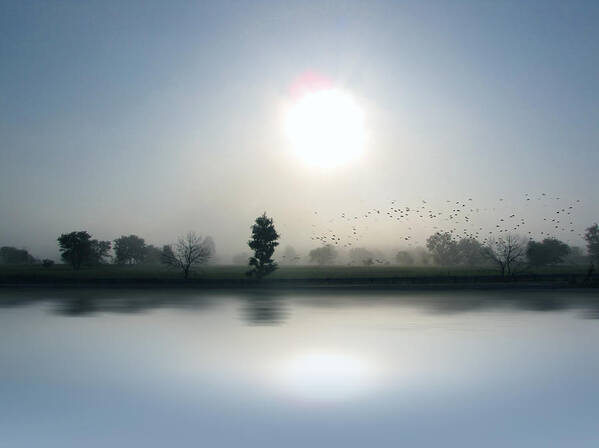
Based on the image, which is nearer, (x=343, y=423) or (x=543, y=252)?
(x=343, y=423)

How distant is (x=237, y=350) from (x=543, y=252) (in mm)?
114723

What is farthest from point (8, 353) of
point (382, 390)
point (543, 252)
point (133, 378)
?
point (543, 252)

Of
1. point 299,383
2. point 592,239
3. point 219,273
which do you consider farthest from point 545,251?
point 299,383

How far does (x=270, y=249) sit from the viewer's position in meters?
73.1

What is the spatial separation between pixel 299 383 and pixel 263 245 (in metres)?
59.4

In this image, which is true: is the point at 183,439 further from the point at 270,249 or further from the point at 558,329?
the point at 270,249

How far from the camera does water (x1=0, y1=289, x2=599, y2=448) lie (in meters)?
10.0

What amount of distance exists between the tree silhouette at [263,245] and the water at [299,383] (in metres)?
45.1

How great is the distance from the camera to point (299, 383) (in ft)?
45.4

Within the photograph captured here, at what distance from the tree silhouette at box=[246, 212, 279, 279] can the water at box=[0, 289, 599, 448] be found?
45.1 m

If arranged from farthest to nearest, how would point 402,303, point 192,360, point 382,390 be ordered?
point 402,303
point 192,360
point 382,390

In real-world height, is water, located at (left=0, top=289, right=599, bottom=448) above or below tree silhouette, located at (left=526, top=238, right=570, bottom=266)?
below

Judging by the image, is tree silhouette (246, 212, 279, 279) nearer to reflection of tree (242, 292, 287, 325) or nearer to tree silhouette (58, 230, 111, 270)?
reflection of tree (242, 292, 287, 325)

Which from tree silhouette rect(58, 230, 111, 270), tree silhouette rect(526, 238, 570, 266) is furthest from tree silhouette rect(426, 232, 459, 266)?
tree silhouette rect(58, 230, 111, 270)
